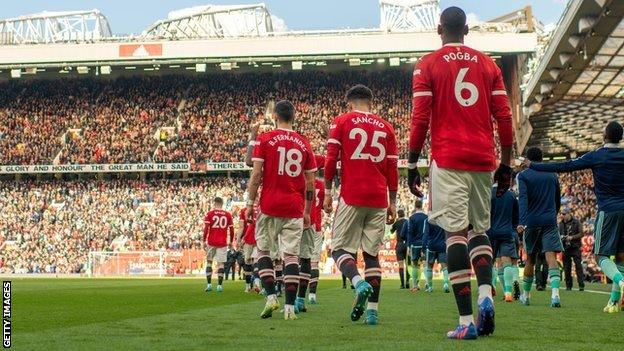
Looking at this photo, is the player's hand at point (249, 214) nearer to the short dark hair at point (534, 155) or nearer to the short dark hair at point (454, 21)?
the short dark hair at point (534, 155)

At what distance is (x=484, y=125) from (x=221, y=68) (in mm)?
→ 45812

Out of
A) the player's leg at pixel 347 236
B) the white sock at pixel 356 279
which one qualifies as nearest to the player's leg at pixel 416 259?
the player's leg at pixel 347 236

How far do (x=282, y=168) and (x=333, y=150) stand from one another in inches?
51.6

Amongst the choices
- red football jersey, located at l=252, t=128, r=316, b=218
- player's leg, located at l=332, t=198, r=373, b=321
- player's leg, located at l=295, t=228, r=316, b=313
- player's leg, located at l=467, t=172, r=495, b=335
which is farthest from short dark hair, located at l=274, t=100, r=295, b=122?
player's leg, located at l=467, t=172, r=495, b=335

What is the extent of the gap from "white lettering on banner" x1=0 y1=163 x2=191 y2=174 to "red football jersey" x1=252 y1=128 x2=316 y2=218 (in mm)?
39172

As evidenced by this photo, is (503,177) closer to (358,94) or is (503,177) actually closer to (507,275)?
(358,94)

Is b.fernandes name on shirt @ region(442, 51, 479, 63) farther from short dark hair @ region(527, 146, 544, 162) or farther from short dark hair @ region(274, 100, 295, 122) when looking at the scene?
short dark hair @ region(527, 146, 544, 162)

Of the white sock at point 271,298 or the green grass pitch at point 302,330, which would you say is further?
the white sock at point 271,298

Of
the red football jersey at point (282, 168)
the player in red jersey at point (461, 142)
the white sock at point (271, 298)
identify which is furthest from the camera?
the red football jersey at point (282, 168)

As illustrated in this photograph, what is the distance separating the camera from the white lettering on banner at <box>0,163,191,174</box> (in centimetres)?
4822

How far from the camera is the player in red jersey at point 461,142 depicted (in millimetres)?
6141

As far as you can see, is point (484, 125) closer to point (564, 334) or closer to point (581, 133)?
point (564, 334)

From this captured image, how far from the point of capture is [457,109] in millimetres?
6340

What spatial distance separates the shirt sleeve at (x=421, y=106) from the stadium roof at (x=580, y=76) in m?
16.1
